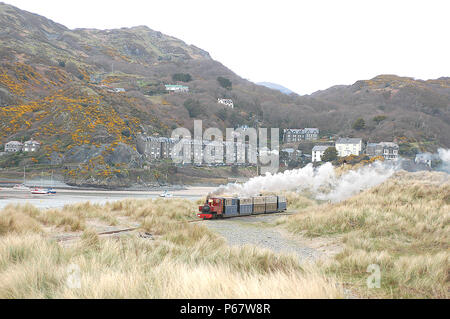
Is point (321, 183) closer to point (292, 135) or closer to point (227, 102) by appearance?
point (292, 135)


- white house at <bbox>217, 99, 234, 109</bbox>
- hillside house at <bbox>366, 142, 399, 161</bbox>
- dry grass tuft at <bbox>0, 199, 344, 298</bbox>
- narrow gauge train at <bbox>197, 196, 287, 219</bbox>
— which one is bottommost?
narrow gauge train at <bbox>197, 196, 287, 219</bbox>

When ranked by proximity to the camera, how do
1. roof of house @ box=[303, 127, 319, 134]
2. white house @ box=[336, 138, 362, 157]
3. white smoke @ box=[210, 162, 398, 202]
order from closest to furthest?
white smoke @ box=[210, 162, 398, 202], white house @ box=[336, 138, 362, 157], roof of house @ box=[303, 127, 319, 134]

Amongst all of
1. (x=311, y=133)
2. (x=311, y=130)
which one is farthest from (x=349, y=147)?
(x=311, y=130)

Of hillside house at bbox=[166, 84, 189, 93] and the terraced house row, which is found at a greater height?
hillside house at bbox=[166, 84, 189, 93]

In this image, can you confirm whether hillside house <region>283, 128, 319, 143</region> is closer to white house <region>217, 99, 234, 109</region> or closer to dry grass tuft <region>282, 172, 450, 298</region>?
white house <region>217, 99, 234, 109</region>

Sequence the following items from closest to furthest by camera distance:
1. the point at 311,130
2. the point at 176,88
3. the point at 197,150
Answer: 1. the point at 197,150
2. the point at 311,130
3. the point at 176,88

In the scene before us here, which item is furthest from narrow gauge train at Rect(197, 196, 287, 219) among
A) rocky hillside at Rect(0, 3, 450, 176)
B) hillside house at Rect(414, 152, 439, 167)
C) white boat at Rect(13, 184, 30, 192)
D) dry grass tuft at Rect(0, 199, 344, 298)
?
rocky hillside at Rect(0, 3, 450, 176)

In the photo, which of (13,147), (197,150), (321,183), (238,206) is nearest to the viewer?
(238,206)

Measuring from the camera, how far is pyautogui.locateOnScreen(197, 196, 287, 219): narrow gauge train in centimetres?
2750

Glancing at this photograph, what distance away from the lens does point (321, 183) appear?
4488cm

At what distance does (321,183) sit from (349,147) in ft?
239

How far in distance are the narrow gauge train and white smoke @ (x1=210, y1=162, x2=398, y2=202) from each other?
478cm

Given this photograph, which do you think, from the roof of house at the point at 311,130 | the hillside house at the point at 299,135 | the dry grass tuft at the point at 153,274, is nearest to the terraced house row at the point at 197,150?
the hillside house at the point at 299,135

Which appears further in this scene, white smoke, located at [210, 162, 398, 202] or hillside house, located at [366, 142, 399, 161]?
hillside house, located at [366, 142, 399, 161]
